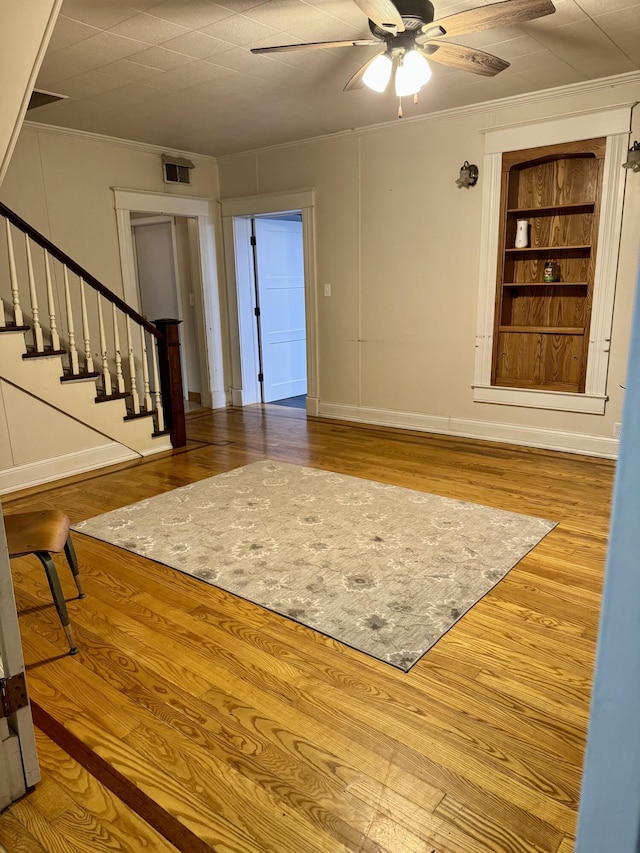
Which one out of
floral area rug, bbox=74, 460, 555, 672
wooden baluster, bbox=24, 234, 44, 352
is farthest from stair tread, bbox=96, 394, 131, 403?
floral area rug, bbox=74, 460, 555, 672

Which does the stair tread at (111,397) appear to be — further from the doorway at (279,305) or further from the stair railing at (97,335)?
the doorway at (279,305)

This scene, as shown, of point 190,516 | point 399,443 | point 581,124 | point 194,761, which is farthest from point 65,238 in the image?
point 194,761

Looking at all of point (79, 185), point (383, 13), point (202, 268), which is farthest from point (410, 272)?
point (79, 185)

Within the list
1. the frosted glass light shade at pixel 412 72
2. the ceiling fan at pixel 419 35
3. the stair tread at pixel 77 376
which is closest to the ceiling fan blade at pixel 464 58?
the ceiling fan at pixel 419 35

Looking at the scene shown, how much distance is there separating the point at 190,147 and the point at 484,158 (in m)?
2.93

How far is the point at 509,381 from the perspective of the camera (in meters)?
5.09

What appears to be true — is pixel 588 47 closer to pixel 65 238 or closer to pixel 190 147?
pixel 190 147

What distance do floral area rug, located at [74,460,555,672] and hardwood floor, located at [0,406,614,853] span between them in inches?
4.0

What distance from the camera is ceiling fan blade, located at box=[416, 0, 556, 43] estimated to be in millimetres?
2369

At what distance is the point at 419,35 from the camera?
2.75 m

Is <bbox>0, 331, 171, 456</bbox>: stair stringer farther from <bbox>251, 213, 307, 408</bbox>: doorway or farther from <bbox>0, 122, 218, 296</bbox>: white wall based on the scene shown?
<bbox>251, 213, 307, 408</bbox>: doorway

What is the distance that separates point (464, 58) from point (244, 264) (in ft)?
13.1

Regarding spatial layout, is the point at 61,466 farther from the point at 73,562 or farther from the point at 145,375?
the point at 73,562

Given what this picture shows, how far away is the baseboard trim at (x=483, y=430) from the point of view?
460cm
